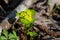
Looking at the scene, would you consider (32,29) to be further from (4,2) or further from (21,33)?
(4,2)

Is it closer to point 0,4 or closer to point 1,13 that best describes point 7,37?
point 1,13

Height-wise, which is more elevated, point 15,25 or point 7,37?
point 15,25

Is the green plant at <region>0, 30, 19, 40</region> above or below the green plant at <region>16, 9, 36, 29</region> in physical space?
below

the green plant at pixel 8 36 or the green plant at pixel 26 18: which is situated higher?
the green plant at pixel 26 18

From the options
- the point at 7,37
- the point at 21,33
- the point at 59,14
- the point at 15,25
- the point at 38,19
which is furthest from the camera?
the point at 59,14

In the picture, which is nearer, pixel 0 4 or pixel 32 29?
pixel 32 29

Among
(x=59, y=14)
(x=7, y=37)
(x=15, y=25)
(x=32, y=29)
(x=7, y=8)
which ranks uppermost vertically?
(x=7, y=8)

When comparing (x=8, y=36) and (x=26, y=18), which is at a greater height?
(x=26, y=18)

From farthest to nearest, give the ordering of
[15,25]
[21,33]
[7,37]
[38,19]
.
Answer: [38,19], [15,25], [21,33], [7,37]

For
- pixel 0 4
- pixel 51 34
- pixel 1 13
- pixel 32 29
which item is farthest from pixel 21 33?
pixel 0 4
